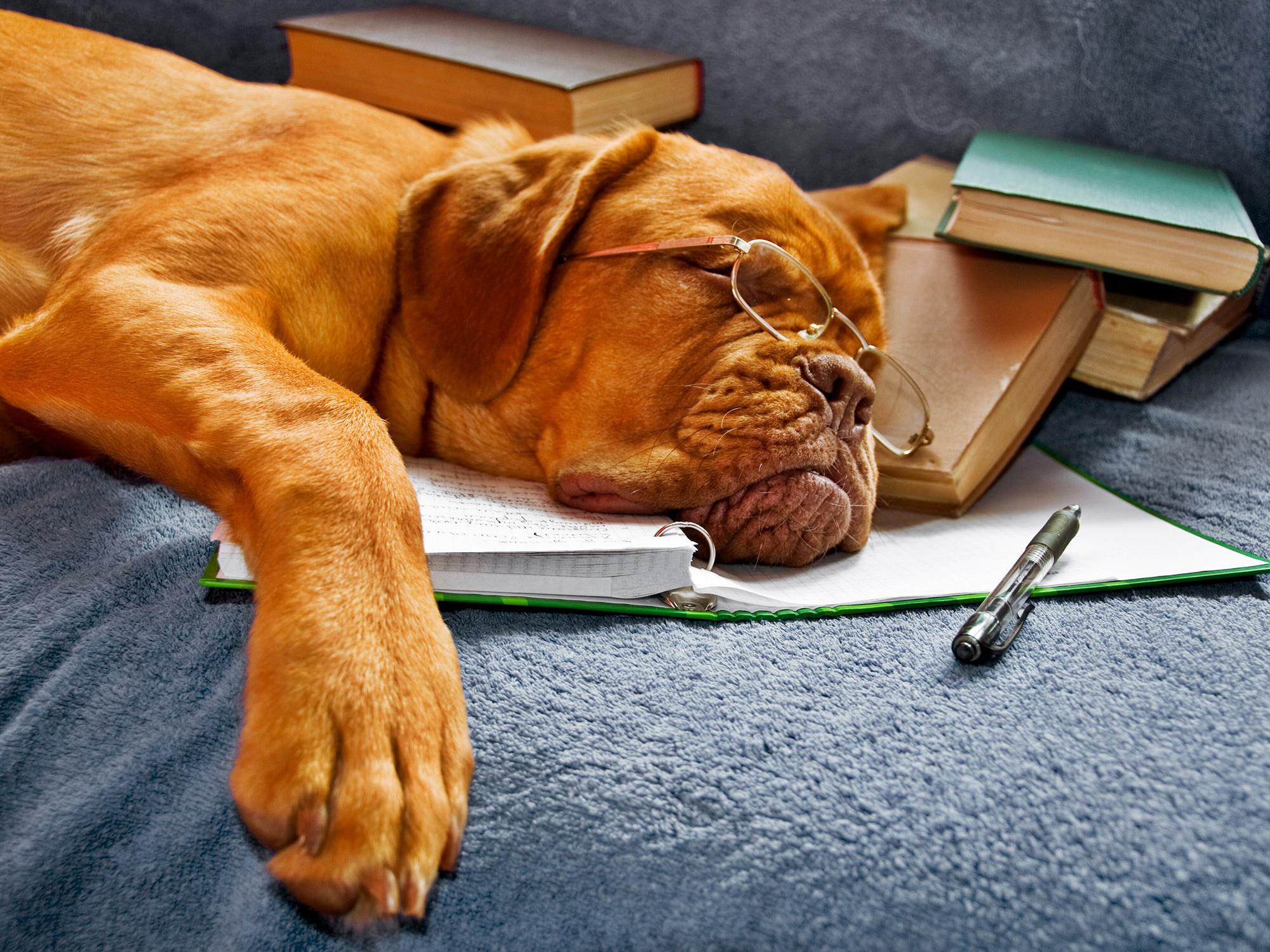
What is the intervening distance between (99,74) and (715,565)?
5.61 feet

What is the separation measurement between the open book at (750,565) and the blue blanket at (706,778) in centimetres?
5

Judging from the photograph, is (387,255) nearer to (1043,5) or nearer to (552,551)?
(552,551)

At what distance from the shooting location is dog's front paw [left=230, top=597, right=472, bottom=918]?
975mm

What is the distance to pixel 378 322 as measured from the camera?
6.57 feet

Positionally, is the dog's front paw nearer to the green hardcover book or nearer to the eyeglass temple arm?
the eyeglass temple arm

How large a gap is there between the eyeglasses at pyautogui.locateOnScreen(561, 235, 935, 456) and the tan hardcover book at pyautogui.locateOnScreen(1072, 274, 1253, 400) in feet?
1.99

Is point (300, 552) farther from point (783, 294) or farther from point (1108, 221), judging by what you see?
point (1108, 221)

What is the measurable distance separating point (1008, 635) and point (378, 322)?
4.29 ft

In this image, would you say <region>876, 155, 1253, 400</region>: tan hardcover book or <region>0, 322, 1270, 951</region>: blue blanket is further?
<region>876, 155, 1253, 400</region>: tan hardcover book

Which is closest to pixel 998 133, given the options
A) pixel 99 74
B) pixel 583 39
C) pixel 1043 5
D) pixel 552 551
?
pixel 1043 5

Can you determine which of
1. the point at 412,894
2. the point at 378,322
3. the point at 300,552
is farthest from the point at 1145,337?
the point at 412,894

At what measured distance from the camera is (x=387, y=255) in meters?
2.00

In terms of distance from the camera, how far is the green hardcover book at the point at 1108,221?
2057 mm

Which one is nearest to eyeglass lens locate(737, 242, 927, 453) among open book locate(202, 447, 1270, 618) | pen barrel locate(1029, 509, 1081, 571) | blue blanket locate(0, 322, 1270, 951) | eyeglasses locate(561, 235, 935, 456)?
eyeglasses locate(561, 235, 935, 456)
